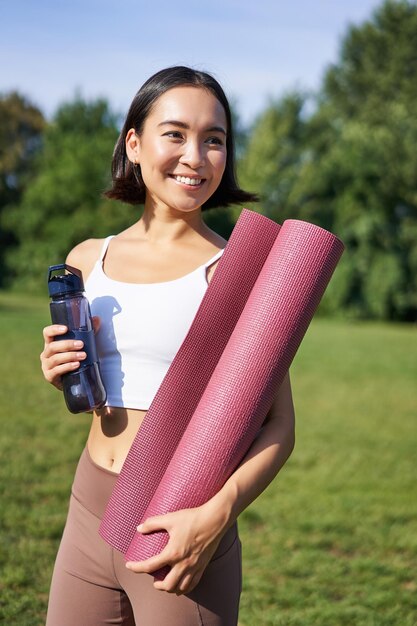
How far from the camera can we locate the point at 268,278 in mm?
1705

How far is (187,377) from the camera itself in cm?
177

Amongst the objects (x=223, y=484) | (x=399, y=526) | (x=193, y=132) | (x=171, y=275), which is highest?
(x=193, y=132)

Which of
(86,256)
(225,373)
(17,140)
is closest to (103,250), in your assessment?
(86,256)

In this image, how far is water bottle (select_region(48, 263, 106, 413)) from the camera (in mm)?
1806

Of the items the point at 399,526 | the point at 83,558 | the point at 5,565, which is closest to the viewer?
the point at 83,558

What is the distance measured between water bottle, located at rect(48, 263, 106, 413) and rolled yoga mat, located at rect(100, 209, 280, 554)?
0.15 meters

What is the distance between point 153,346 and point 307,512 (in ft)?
14.3

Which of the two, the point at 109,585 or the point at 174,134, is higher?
the point at 174,134

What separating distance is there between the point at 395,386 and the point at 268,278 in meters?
10.9

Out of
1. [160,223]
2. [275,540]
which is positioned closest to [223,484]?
[160,223]

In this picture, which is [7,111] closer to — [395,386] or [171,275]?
[395,386]

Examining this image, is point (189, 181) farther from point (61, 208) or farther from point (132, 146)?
point (61, 208)

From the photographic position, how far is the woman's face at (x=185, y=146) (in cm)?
190

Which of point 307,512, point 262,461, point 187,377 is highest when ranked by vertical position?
point 187,377
